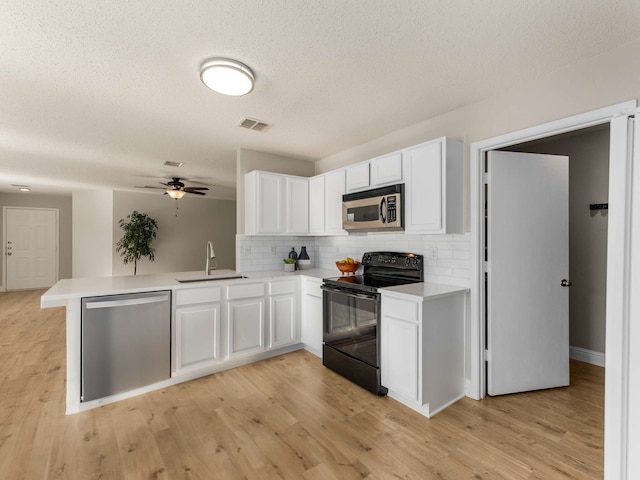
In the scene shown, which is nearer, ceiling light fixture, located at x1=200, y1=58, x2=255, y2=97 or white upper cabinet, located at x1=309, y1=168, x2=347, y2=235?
ceiling light fixture, located at x1=200, y1=58, x2=255, y2=97

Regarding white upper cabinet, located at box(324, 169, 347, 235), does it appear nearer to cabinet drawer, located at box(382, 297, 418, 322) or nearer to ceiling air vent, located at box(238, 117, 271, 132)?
ceiling air vent, located at box(238, 117, 271, 132)

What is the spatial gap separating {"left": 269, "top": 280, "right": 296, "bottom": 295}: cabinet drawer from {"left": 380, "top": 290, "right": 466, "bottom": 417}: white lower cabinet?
132 centimetres

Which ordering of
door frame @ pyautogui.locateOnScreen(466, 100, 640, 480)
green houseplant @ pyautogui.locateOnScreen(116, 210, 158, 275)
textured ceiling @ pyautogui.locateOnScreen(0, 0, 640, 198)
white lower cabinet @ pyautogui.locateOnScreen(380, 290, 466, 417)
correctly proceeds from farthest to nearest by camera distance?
green houseplant @ pyautogui.locateOnScreen(116, 210, 158, 275) → white lower cabinet @ pyautogui.locateOnScreen(380, 290, 466, 417) → textured ceiling @ pyautogui.locateOnScreen(0, 0, 640, 198) → door frame @ pyautogui.locateOnScreen(466, 100, 640, 480)

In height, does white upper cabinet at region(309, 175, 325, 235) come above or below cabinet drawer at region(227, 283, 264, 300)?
above

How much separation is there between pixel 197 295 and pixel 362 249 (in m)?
1.87

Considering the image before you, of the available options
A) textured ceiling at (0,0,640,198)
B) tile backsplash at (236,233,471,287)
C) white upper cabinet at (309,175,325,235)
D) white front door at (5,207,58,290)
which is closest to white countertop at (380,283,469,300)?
tile backsplash at (236,233,471,287)

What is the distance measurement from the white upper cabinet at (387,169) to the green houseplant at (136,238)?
5.81 meters

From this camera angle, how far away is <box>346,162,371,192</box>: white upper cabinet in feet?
10.3

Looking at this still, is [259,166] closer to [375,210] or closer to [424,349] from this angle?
[375,210]

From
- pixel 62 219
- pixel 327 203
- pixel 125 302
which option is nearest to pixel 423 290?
pixel 327 203

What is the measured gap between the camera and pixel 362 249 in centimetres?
368

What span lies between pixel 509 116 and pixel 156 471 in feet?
11.0

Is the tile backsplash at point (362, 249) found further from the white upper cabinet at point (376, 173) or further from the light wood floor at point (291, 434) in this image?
the light wood floor at point (291, 434)

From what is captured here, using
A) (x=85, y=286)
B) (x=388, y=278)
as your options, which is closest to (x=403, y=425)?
(x=388, y=278)
